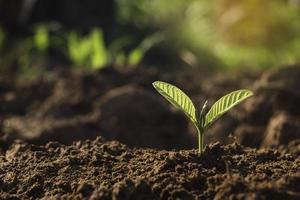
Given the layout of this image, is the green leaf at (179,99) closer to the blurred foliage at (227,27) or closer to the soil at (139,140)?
the soil at (139,140)

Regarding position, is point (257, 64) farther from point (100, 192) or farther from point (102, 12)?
point (100, 192)

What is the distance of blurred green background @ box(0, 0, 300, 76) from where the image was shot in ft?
23.1

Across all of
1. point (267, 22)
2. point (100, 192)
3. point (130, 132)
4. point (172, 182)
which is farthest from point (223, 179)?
point (267, 22)

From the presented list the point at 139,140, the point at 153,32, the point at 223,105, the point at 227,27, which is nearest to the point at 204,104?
the point at 223,105

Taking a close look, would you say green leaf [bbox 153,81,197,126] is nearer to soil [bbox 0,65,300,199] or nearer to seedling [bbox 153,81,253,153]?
seedling [bbox 153,81,253,153]

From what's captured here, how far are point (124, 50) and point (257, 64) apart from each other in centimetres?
147

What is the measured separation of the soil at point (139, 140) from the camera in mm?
2211

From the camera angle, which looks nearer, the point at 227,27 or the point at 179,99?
the point at 179,99

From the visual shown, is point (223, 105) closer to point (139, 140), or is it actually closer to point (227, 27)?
point (139, 140)

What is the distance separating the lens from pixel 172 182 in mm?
2209

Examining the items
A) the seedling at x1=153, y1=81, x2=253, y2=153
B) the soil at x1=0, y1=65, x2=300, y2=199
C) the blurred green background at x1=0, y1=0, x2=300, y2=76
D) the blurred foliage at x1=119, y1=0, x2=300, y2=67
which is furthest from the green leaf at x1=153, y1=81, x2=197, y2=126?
the blurred foliage at x1=119, y1=0, x2=300, y2=67

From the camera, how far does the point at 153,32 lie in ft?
26.8

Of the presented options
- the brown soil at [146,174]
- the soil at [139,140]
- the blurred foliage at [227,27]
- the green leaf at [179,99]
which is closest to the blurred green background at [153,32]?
the blurred foliage at [227,27]

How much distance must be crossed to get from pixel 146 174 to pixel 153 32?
233 inches
